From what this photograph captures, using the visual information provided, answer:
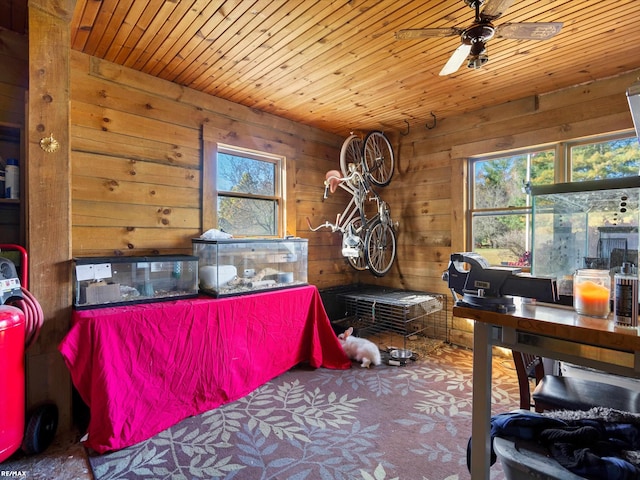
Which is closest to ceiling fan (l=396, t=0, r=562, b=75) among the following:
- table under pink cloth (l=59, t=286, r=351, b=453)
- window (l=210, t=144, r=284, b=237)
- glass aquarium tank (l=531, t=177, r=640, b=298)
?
glass aquarium tank (l=531, t=177, r=640, b=298)

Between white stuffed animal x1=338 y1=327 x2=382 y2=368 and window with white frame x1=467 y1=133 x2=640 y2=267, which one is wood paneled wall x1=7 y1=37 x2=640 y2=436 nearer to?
window with white frame x1=467 y1=133 x2=640 y2=267

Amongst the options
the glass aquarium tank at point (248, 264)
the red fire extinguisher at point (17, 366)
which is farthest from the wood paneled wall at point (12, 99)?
the glass aquarium tank at point (248, 264)

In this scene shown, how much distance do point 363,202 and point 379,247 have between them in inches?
22.4

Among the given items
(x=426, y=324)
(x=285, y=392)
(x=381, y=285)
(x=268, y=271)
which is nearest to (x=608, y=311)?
(x=285, y=392)

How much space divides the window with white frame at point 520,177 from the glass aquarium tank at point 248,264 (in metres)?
2.04

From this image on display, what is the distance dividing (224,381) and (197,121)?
7.48 ft

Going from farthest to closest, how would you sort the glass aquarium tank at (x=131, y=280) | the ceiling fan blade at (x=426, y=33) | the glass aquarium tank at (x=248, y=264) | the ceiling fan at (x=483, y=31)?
the glass aquarium tank at (x=248, y=264), the glass aquarium tank at (x=131, y=280), the ceiling fan blade at (x=426, y=33), the ceiling fan at (x=483, y=31)

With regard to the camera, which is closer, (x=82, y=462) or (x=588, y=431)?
(x=588, y=431)

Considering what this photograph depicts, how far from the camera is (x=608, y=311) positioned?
114 cm

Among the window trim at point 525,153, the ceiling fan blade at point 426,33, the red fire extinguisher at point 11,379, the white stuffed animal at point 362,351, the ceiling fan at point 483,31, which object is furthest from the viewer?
the white stuffed animal at point 362,351

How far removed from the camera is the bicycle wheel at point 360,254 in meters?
3.69

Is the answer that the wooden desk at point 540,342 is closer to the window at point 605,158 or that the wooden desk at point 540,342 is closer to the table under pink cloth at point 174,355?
the table under pink cloth at point 174,355

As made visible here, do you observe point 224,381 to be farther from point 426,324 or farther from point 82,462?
point 426,324

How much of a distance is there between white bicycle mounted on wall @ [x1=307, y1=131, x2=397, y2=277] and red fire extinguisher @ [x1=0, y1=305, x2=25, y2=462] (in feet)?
8.31
